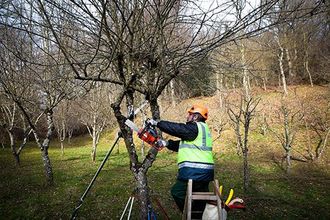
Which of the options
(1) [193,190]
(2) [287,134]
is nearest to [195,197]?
(1) [193,190]

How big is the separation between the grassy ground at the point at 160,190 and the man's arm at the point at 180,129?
55.6 inches

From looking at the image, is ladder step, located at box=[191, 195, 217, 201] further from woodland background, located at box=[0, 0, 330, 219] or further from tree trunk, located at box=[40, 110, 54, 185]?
tree trunk, located at box=[40, 110, 54, 185]

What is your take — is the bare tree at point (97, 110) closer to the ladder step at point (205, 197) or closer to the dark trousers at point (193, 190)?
the dark trousers at point (193, 190)

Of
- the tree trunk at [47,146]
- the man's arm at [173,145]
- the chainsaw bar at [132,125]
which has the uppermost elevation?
the chainsaw bar at [132,125]

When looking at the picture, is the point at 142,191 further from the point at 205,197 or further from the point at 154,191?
the point at 154,191

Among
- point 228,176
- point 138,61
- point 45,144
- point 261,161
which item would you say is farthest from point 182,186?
point 261,161

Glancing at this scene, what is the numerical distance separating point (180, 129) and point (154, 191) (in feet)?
22.7

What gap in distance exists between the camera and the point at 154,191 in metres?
10.5

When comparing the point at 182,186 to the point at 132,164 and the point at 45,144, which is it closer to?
the point at 132,164

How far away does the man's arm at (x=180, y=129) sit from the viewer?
13.6 feet

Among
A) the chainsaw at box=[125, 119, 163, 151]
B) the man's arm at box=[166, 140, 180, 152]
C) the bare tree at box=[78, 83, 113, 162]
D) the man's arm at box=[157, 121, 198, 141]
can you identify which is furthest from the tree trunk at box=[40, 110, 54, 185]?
the man's arm at box=[157, 121, 198, 141]

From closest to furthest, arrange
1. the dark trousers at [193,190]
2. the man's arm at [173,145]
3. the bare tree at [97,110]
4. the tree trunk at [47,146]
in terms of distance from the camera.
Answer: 1. the dark trousers at [193,190]
2. the man's arm at [173,145]
3. the tree trunk at [47,146]
4. the bare tree at [97,110]

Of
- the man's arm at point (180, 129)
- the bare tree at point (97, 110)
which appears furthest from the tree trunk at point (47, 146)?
the man's arm at point (180, 129)

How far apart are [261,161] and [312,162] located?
9.02ft
